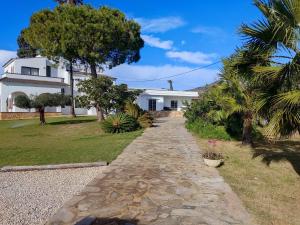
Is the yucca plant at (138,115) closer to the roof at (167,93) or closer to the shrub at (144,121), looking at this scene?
the shrub at (144,121)

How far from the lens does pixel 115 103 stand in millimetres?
21562

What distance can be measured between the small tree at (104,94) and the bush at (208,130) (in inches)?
204

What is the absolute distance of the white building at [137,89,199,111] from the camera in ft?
144

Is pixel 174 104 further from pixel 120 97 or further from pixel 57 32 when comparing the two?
pixel 57 32

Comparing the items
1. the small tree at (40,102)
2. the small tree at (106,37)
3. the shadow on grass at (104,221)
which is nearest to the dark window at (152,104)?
the small tree at (106,37)

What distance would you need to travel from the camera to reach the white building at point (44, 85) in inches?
1409

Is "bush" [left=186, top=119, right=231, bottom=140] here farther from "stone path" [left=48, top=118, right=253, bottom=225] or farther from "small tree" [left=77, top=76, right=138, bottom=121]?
"stone path" [left=48, top=118, right=253, bottom=225]

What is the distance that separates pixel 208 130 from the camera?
1678cm

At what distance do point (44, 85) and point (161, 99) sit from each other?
14893mm

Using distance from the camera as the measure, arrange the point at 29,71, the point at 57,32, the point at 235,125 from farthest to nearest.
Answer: the point at 29,71 < the point at 57,32 < the point at 235,125

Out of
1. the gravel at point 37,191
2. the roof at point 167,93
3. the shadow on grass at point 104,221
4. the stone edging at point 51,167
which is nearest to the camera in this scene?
the shadow on grass at point 104,221

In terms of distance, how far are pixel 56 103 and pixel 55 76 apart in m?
17.7

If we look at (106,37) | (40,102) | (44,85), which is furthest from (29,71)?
(106,37)

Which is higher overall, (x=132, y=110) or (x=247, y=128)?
(x=132, y=110)
